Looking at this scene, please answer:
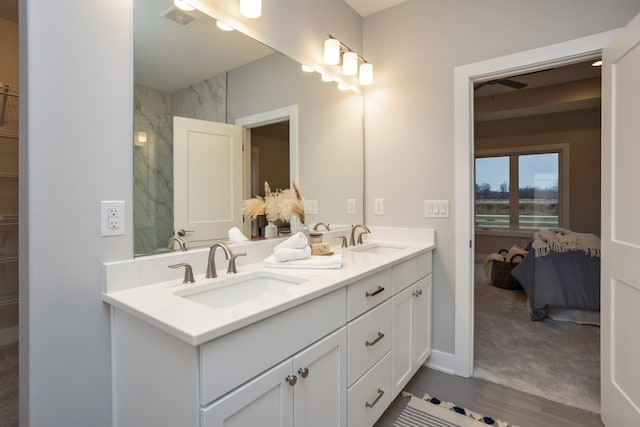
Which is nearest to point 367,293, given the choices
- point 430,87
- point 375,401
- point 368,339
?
point 368,339

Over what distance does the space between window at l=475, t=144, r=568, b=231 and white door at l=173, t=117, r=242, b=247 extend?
542cm

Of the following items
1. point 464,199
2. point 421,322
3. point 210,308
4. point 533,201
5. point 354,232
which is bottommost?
point 421,322

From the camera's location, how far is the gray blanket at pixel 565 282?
3.04 m

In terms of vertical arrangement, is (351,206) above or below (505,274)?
above

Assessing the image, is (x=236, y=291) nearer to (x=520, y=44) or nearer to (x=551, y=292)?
(x=520, y=44)

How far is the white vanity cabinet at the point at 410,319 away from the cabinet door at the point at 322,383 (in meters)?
0.52

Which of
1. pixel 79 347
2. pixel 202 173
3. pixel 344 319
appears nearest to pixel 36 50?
pixel 202 173

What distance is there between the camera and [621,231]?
63.6 inches

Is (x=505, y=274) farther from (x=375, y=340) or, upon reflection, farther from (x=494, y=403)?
(x=375, y=340)

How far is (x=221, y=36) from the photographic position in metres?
1.59

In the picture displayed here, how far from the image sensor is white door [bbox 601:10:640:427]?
4.96ft

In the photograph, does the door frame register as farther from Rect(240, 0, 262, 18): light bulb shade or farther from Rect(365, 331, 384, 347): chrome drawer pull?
Rect(240, 0, 262, 18): light bulb shade

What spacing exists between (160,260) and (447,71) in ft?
6.90

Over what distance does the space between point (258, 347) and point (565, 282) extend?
3250 mm
